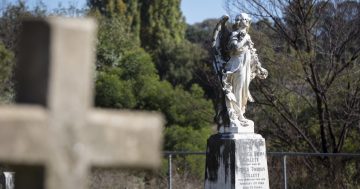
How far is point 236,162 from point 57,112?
1027cm

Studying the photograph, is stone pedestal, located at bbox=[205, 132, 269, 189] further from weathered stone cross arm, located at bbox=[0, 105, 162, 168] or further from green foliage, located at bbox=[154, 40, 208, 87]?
green foliage, located at bbox=[154, 40, 208, 87]

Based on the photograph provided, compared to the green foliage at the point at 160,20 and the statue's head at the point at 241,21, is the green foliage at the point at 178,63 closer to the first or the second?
the green foliage at the point at 160,20

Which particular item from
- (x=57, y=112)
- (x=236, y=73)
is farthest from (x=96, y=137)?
(x=236, y=73)

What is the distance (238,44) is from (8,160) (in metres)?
10.8

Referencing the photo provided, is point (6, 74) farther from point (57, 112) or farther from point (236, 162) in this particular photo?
point (57, 112)

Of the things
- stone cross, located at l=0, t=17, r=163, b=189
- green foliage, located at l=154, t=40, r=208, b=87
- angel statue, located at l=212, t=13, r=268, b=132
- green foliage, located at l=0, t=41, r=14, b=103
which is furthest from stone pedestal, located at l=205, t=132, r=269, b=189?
green foliage, located at l=154, t=40, r=208, b=87

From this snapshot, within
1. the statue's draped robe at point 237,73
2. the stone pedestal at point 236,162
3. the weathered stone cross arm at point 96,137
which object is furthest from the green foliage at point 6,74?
the weathered stone cross arm at point 96,137

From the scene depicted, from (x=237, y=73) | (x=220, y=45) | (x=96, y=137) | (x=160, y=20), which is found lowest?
(x=96, y=137)

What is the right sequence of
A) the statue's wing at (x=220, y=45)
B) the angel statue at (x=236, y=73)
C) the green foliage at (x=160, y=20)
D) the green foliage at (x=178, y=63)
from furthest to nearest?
the green foliage at (x=160, y=20) → the green foliage at (x=178, y=63) → the statue's wing at (x=220, y=45) → the angel statue at (x=236, y=73)

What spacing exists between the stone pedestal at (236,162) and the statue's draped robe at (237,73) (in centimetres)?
51

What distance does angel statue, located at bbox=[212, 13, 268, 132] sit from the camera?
1262cm

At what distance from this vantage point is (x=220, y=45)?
13.0m

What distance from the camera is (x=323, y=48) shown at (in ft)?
71.2

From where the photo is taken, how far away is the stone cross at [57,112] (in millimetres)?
1929
